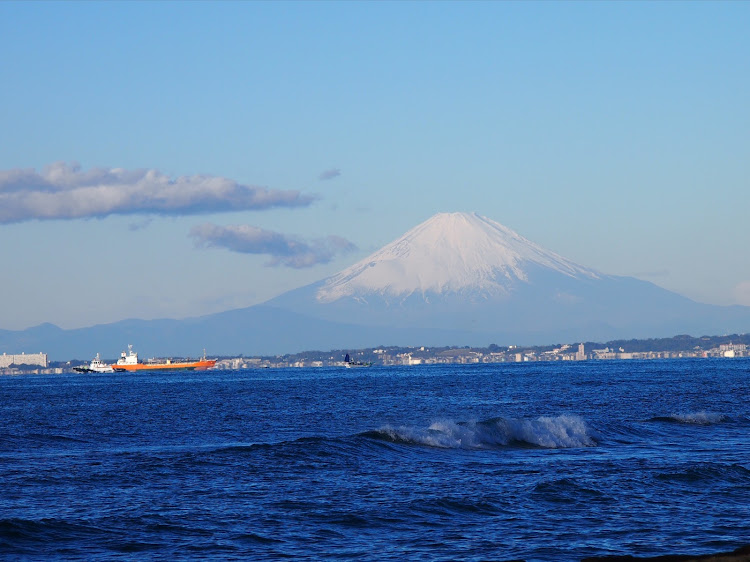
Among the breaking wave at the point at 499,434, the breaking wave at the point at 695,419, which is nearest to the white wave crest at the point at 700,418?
the breaking wave at the point at 695,419

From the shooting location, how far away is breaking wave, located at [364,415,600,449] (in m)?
40.6

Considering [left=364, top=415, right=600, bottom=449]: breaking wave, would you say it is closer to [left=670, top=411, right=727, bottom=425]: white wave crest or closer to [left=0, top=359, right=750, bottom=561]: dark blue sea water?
[left=0, top=359, right=750, bottom=561]: dark blue sea water

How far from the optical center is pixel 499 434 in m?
42.7

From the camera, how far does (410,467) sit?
32.4 m

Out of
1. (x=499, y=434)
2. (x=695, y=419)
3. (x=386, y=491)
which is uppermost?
(x=386, y=491)

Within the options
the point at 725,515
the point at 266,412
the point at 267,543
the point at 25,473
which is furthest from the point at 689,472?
the point at 266,412

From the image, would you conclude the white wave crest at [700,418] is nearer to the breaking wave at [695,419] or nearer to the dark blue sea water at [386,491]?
the breaking wave at [695,419]

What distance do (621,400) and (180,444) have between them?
4188 cm

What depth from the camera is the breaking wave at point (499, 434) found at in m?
40.6

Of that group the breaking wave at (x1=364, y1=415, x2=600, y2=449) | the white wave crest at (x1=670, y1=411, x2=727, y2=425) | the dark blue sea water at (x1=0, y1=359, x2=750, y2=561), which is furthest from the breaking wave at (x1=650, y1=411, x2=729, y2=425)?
the breaking wave at (x1=364, y1=415, x2=600, y2=449)

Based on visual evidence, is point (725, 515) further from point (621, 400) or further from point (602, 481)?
point (621, 400)

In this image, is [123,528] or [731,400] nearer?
[123,528]

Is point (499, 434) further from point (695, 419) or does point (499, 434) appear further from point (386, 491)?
point (386, 491)

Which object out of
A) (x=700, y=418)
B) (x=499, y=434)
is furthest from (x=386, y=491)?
(x=700, y=418)
